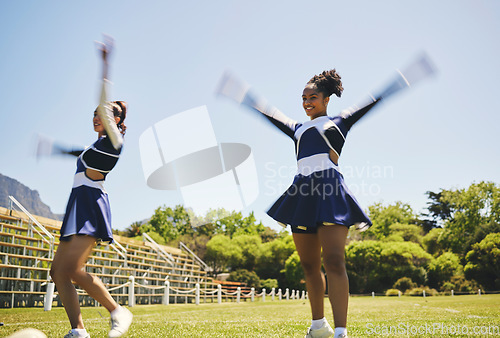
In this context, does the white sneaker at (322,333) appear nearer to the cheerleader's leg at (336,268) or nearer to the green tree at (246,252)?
the cheerleader's leg at (336,268)

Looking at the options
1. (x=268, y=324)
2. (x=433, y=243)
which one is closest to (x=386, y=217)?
(x=433, y=243)

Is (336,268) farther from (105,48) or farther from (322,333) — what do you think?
(105,48)

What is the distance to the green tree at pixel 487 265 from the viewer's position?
27984 mm

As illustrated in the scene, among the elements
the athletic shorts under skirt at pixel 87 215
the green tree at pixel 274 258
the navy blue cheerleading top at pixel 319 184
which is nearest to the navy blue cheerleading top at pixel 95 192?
the athletic shorts under skirt at pixel 87 215

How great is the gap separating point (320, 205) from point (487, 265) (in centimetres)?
3149

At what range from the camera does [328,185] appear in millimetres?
2773

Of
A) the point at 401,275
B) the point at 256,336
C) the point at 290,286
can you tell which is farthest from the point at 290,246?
the point at 256,336

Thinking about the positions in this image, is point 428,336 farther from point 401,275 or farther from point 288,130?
point 401,275

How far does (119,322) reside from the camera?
2854mm

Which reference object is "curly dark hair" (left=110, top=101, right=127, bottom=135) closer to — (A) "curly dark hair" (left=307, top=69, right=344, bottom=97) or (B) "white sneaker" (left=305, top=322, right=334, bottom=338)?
(A) "curly dark hair" (left=307, top=69, right=344, bottom=97)

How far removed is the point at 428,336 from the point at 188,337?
1.98 metres

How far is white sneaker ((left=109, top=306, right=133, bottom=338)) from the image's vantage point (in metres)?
2.78

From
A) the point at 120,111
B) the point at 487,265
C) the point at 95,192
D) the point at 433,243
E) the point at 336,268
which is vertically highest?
the point at 120,111

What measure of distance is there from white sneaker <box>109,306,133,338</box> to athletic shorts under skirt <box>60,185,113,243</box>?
0.56 meters
